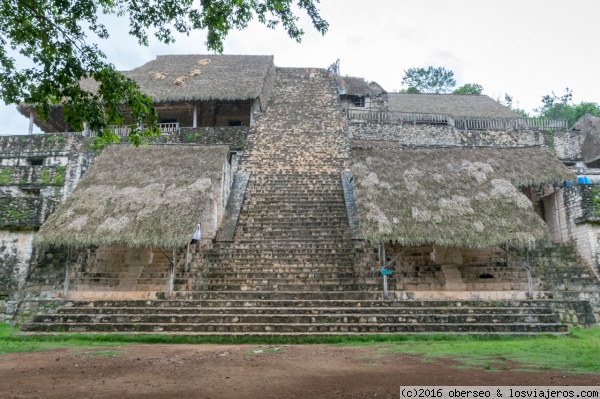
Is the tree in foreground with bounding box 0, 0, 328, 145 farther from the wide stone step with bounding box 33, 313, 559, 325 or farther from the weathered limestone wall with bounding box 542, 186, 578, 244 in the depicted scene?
the weathered limestone wall with bounding box 542, 186, 578, 244

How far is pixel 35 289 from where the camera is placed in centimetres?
1136

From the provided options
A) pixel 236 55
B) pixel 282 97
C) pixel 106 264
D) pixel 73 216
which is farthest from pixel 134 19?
pixel 236 55

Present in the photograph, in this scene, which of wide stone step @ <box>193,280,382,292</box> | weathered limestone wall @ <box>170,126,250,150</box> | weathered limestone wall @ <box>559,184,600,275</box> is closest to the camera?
wide stone step @ <box>193,280,382,292</box>

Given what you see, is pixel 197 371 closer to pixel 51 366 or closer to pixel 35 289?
pixel 51 366

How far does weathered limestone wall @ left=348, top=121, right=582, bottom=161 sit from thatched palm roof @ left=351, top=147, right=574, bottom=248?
24.6 feet

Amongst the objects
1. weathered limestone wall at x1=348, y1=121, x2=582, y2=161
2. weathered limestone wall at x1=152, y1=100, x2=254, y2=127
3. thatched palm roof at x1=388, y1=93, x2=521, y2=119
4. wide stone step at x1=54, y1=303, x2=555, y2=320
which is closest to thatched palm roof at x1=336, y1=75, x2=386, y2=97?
thatched palm roof at x1=388, y1=93, x2=521, y2=119

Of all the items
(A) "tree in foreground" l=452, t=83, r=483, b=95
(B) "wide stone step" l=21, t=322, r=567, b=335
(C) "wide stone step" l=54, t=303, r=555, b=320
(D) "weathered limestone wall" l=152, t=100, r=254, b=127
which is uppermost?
(A) "tree in foreground" l=452, t=83, r=483, b=95

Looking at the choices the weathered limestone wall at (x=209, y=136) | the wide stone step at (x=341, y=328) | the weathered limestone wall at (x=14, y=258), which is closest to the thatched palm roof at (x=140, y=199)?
the weathered limestone wall at (x=14, y=258)

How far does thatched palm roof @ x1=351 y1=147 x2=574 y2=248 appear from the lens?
10406 millimetres

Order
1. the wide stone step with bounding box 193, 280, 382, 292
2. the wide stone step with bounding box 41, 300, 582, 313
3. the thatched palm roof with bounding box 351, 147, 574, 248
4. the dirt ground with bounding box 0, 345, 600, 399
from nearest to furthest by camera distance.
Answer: the dirt ground with bounding box 0, 345, 600, 399 < the wide stone step with bounding box 41, 300, 582, 313 < the wide stone step with bounding box 193, 280, 382, 292 < the thatched palm roof with bounding box 351, 147, 574, 248

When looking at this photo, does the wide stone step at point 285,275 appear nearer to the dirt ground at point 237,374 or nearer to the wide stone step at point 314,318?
the wide stone step at point 314,318

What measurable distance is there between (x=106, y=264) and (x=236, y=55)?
52.1ft

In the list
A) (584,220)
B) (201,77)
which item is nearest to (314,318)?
(584,220)

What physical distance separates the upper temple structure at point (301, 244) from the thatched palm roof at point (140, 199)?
46 millimetres
